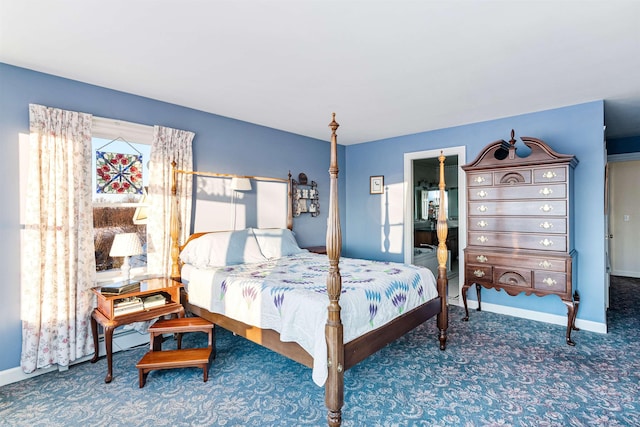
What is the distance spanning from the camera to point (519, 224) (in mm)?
→ 3705

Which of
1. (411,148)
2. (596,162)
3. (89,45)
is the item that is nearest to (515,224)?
(596,162)

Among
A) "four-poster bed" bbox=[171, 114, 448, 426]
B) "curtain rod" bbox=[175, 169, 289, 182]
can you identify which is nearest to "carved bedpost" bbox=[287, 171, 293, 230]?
"curtain rod" bbox=[175, 169, 289, 182]

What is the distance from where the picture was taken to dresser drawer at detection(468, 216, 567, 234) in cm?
347

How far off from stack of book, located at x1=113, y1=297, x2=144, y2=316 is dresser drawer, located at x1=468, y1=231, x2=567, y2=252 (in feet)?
12.2

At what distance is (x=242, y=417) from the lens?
7.21 feet

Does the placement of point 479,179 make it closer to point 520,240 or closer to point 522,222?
point 522,222

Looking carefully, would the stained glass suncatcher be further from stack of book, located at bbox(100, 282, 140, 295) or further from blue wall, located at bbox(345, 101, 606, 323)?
blue wall, located at bbox(345, 101, 606, 323)

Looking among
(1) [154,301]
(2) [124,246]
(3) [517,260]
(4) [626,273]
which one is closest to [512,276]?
(3) [517,260]

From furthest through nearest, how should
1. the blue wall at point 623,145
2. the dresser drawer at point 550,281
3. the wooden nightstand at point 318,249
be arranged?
the blue wall at point 623,145 < the wooden nightstand at point 318,249 < the dresser drawer at point 550,281

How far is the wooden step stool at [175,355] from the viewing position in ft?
8.41

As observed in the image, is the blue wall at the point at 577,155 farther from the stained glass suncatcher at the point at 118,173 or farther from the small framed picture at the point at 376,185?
the stained glass suncatcher at the point at 118,173

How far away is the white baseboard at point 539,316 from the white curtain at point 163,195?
12.6 feet

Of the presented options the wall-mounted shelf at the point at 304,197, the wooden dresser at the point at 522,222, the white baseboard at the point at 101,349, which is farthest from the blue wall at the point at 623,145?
the white baseboard at the point at 101,349

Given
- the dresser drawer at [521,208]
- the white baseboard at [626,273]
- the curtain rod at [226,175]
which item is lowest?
the white baseboard at [626,273]
